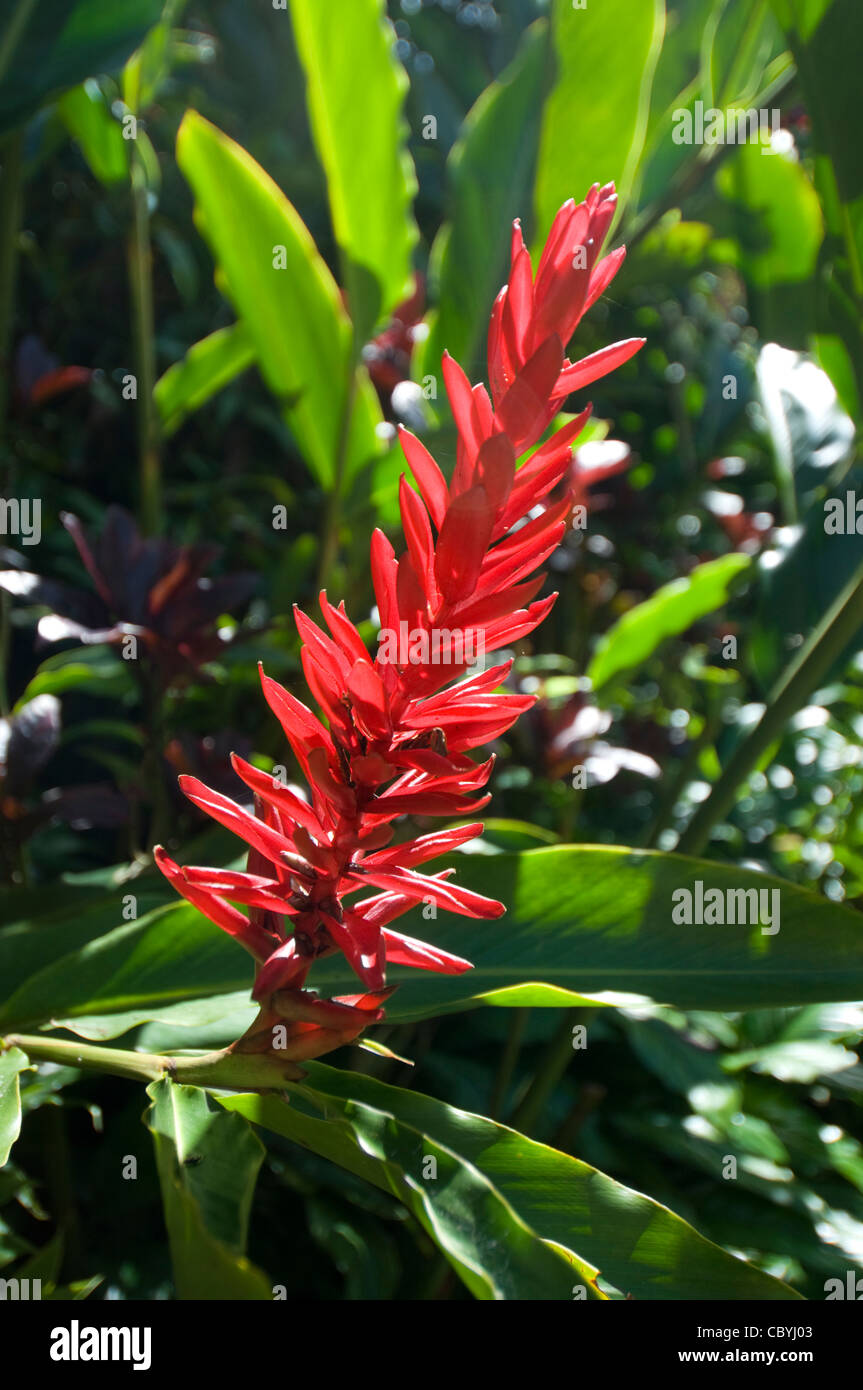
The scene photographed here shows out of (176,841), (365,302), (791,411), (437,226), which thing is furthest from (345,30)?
(437,226)

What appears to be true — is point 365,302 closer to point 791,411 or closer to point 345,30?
point 345,30

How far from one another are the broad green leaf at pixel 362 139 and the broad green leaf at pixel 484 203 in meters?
0.07

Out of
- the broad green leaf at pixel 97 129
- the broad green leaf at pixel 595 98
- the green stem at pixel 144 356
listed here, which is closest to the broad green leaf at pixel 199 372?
the green stem at pixel 144 356

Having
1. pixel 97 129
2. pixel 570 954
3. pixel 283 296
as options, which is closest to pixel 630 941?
pixel 570 954

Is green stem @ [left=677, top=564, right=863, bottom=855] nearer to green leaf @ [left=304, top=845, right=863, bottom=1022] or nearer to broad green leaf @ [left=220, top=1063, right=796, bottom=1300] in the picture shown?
green leaf @ [left=304, top=845, right=863, bottom=1022]

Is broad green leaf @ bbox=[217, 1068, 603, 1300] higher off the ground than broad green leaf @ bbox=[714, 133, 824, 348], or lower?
lower

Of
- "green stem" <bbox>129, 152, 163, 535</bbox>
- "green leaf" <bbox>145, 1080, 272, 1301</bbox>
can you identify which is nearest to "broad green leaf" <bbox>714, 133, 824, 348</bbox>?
"green stem" <bbox>129, 152, 163, 535</bbox>

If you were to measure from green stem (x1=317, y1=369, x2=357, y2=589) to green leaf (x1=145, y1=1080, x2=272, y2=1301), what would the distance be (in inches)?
32.2

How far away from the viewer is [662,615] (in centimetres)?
128

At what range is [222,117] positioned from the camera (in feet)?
7.39

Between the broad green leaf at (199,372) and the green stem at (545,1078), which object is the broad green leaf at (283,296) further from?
the green stem at (545,1078)

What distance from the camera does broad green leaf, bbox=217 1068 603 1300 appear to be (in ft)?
1.74
